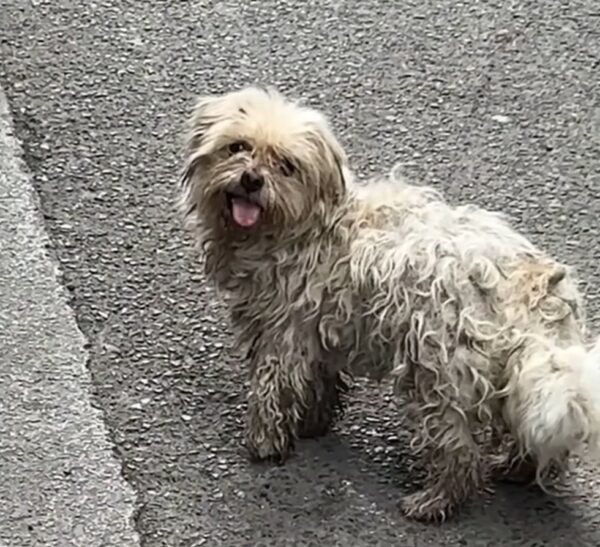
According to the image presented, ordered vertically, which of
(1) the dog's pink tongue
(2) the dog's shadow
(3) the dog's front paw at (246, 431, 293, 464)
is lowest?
(2) the dog's shadow

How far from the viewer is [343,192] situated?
3229 mm

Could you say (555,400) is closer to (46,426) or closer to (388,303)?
(388,303)

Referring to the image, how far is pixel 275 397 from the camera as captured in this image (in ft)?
10.8

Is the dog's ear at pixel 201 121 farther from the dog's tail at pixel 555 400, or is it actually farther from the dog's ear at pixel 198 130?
the dog's tail at pixel 555 400

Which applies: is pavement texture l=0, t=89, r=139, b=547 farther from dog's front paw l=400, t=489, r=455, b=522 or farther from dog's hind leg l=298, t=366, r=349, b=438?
dog's front paw l=400, t=489, r=455, b=522

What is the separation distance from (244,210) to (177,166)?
1.28 metres

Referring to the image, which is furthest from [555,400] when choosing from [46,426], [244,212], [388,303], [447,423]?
[46,426]

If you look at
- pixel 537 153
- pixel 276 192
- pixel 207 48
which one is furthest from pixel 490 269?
pixel 207 48

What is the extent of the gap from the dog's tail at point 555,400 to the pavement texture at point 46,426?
84 centimetres

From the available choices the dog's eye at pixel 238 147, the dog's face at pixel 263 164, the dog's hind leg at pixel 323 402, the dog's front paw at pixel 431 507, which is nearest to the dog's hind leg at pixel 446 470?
the dog's front paw at pixel 431 507

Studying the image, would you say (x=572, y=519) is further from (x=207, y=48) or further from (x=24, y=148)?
(x=207, y=48)

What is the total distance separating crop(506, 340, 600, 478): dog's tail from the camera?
2912 millimetres

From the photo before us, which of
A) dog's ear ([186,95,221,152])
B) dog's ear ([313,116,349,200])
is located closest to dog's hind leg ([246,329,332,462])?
dog's ear ([313,116,349,200])

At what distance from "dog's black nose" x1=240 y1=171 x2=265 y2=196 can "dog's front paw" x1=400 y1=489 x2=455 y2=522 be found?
74 cm
